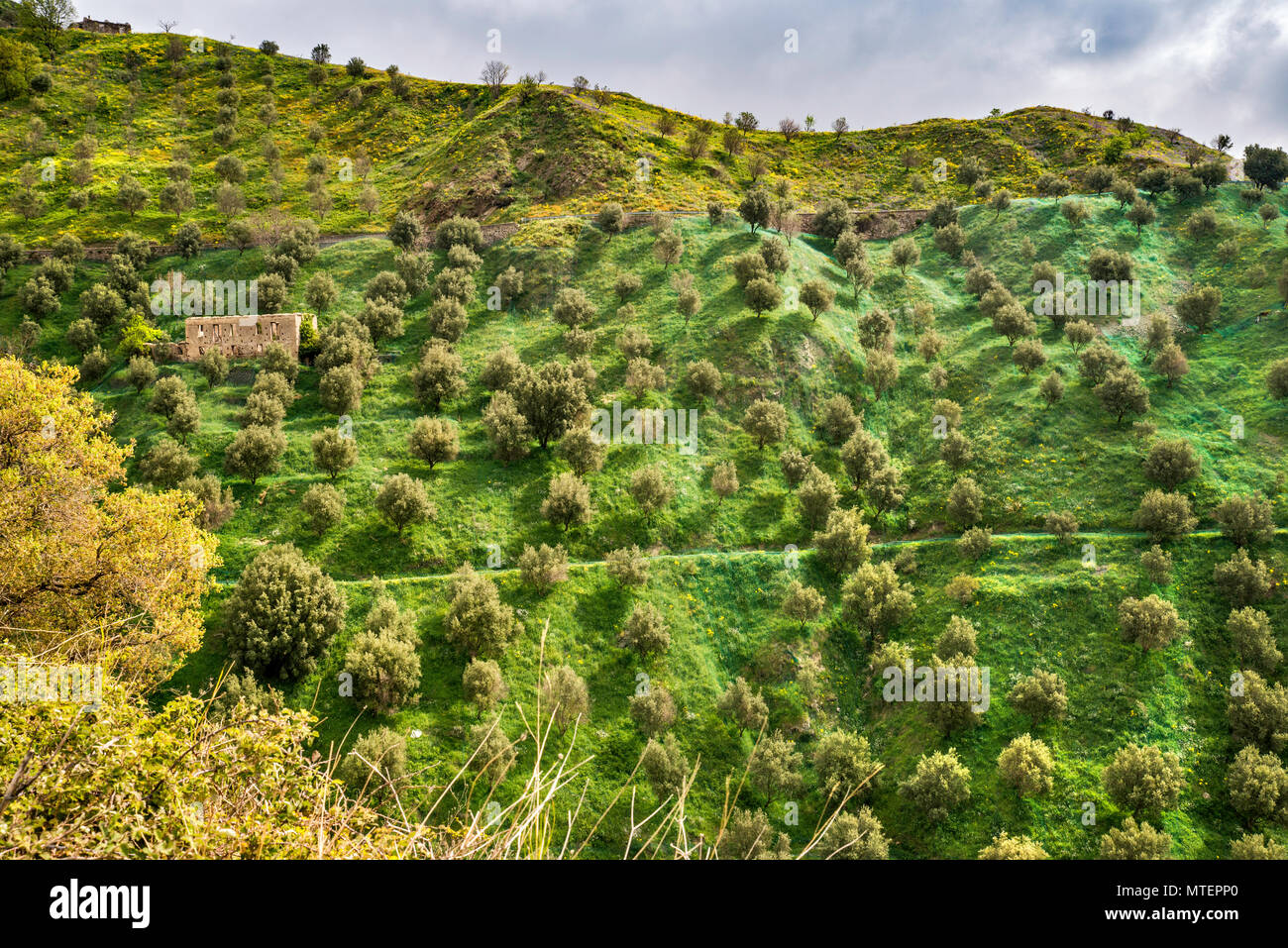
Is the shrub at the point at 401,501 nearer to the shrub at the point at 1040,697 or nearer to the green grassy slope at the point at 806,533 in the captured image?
the green grassy slope at the point at 806,533

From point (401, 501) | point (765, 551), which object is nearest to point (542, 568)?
point (401, 501)

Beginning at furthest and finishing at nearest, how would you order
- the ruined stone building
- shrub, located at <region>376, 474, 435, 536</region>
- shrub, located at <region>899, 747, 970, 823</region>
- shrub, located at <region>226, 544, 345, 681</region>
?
the ruined stone building → shrub, located at <region>376, 474, 435, 536</region> → shrub, located at <region>226, 544, 345, 681</region> → shrub, located at <region>899, 747, 970, 823</region>

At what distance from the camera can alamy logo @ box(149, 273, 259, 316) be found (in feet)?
252

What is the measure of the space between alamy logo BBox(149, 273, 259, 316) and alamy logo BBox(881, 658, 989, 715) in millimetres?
75940

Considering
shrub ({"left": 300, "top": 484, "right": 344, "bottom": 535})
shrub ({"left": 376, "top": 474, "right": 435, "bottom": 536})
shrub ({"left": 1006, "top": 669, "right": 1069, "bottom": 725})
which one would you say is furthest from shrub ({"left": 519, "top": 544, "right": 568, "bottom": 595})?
shrub ({"left": 1006, "top": 669, "right": 1069, "bottom": 725})

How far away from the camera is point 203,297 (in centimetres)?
7944

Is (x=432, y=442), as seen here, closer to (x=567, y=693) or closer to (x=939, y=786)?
(x=567, y=693)

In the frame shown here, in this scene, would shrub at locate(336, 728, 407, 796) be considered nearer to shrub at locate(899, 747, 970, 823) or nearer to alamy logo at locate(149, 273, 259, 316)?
shrub at locate(899, 747, 970, 823)

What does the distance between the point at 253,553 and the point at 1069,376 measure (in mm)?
73816

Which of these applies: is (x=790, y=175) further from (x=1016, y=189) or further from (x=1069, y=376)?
(x=1069, y=376)

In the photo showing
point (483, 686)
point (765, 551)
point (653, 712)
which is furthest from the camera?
point (765, 551)
